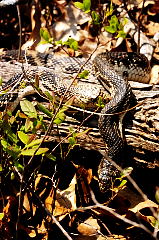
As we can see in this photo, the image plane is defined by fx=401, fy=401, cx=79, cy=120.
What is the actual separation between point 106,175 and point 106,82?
74.9 inches

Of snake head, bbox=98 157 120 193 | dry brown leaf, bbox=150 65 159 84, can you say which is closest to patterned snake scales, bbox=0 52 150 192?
snake head, bbox=98 157 120 193

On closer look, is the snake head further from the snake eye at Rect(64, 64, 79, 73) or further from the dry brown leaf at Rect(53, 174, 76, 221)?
the snake eye at Rect(64, 64, 79, 73)

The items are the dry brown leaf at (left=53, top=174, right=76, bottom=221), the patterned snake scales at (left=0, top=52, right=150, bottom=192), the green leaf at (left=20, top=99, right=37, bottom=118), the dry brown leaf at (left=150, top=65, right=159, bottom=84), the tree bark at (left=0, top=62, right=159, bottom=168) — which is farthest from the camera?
the dry brown leaf at (left=150, top=65, right=159, bottom=84)

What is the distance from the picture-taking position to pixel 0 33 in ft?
31.2

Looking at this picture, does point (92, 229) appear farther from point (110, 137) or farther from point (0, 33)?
point (0, 33)

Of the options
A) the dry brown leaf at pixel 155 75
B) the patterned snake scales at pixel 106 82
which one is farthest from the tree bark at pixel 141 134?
the dry brown leaf at pixel 155 75

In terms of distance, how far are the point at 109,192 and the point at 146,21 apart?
4550mm

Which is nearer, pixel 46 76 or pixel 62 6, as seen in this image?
pixel 46 76

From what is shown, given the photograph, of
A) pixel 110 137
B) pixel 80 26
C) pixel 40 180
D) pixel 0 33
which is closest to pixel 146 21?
pixel 80 26

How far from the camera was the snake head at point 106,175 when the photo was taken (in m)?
5.55

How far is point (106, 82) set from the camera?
6.89m

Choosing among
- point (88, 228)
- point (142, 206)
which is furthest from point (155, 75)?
point (88, 228)

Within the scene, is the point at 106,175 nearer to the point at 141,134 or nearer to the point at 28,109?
the point at 141,134

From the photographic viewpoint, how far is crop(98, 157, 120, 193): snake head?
555 cm
